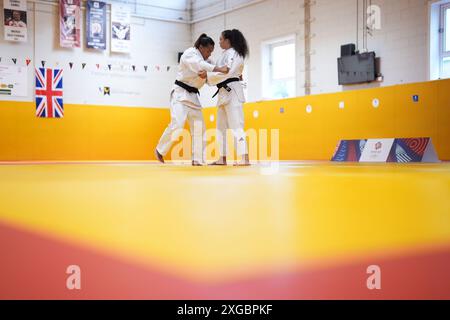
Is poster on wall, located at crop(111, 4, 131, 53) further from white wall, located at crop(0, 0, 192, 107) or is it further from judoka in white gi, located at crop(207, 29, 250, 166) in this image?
judoka in white gi, located at crop(207, 29, 250, 166)

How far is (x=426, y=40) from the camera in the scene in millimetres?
7453

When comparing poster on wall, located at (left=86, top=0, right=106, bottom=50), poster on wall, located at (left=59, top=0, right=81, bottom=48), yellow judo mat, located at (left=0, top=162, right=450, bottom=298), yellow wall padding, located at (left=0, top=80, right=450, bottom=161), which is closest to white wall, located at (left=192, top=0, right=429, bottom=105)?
yellow wall padding, located at (left=0, top=80, right=450, bottom=161)

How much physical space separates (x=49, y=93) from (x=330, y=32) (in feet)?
19.1

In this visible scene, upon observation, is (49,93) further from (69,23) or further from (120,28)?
(120,28)

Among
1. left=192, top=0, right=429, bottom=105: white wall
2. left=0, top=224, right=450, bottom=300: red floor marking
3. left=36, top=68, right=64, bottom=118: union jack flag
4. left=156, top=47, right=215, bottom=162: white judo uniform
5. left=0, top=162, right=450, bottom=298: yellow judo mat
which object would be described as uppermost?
left=192, top=0, right=429, bottom=105: white wall

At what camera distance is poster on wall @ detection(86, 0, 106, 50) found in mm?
10625

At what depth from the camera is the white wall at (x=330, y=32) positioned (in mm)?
7668

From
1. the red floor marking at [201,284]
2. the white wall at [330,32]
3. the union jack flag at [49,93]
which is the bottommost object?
the red floor marking at [201,284]

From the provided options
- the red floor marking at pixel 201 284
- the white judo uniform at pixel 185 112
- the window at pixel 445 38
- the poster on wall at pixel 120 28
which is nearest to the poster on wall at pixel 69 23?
the poster on wall at pixel 120 28

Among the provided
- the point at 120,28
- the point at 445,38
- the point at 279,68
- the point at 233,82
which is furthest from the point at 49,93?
the point at 445,38

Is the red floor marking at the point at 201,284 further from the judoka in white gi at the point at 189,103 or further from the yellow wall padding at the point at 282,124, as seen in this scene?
the yellow wall padding at the point at 282,124

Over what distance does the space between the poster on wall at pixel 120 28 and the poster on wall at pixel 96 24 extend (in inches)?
8.9

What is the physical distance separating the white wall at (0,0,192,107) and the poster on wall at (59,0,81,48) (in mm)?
120

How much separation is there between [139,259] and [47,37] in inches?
413
